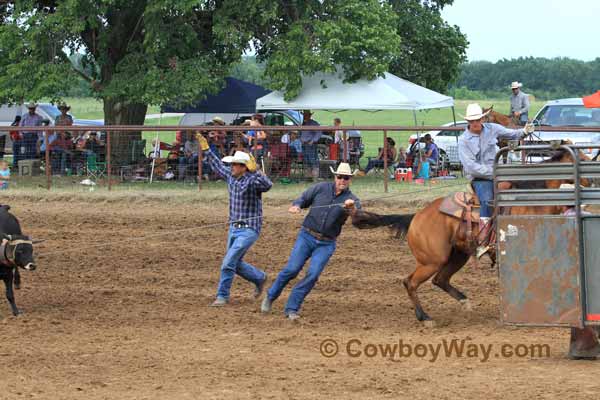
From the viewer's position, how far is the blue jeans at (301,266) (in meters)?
10.7

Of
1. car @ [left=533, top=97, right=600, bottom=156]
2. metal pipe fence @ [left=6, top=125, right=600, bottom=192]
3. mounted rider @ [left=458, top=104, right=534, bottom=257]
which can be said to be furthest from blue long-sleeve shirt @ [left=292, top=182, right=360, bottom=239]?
car @ [left=533, top=97, right=600, bottom=156]

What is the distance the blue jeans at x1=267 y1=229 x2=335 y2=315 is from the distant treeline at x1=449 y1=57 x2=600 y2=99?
67400 mm

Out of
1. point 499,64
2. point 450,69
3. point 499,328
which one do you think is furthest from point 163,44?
point 499,64

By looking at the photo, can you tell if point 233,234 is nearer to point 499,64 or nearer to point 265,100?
point 265,100

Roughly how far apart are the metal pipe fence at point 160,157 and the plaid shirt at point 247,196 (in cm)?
724

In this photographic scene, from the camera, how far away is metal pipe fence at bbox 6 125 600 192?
19062 millimetres

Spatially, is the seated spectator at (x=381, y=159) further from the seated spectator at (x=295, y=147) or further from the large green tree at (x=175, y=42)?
the large green tree at (x=175, y=42)

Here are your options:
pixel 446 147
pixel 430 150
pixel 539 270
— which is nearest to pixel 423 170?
pixel 430 150

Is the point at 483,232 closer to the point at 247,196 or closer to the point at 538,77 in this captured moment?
the point at 247,196

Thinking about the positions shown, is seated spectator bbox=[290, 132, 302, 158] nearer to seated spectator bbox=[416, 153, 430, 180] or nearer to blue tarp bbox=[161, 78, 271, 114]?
seated spectator bbox=[416, 153, 430, 180]

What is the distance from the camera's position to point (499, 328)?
10.0m

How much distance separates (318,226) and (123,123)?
1349 cm

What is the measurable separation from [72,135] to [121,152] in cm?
104

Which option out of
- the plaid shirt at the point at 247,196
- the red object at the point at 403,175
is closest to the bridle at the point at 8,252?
the plaid shirt at the point at 247,196
